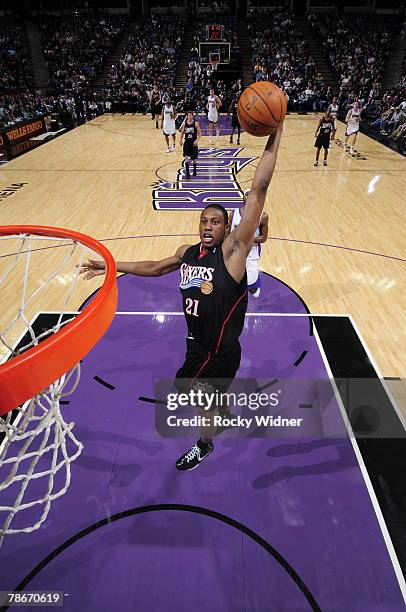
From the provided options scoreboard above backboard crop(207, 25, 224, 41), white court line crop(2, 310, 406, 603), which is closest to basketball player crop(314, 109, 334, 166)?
white court line crop(2, 310, 406, 603)

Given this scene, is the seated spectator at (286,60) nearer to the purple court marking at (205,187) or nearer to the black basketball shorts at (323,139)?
the purple court marking at (205,187)

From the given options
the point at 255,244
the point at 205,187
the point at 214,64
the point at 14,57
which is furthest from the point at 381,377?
the point at 14,57

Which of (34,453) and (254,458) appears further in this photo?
(254,458)

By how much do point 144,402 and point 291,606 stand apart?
197cm

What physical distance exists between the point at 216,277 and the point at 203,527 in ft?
5.72

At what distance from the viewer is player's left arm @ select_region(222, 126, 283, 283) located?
2.30 metres

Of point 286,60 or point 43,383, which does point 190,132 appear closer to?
point 43,383

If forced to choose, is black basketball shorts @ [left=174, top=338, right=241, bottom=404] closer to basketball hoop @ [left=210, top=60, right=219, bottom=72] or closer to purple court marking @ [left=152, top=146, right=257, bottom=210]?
purple court marking @ [left=152, top=146, right=257, bottom=210]

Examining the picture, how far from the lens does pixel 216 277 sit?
2.60 meters

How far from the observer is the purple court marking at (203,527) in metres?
2.51

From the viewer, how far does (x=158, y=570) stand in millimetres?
2611

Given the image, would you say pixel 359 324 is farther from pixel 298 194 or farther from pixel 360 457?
pixel 298 194

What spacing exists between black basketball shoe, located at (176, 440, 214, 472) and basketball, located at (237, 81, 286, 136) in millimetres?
2382

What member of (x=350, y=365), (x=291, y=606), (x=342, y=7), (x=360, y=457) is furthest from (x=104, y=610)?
(x=342, y=7)
